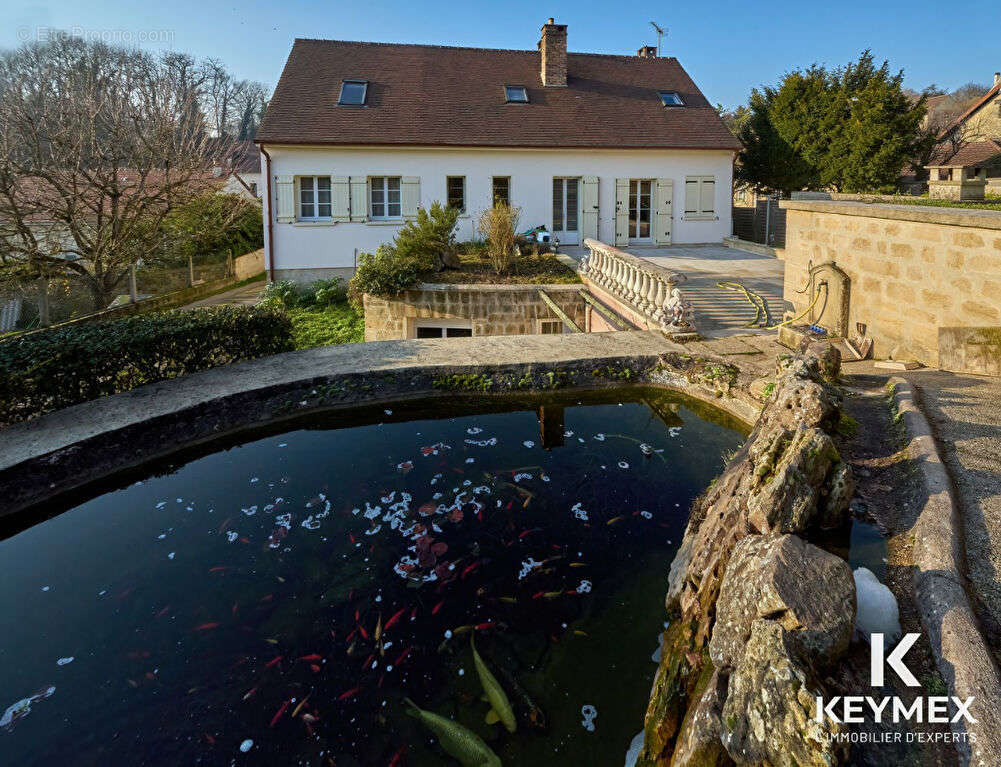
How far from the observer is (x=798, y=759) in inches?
84.7

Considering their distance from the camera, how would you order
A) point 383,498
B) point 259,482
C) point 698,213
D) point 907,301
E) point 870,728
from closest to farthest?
point 870,728
point 383,498
point 259,482
point 907,301
point 698,213

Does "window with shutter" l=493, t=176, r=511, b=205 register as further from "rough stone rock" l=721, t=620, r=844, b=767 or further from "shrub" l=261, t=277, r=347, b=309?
"rough stone rock" l=721, t=620, r=844, b=767

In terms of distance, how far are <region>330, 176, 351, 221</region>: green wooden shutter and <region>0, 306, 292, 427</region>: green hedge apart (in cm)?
920

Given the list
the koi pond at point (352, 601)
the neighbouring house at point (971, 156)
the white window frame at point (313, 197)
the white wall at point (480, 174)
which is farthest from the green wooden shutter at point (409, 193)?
the koi pond at point (352, 601)

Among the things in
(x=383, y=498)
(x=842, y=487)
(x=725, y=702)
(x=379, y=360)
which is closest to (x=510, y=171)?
(x=379, y=360)

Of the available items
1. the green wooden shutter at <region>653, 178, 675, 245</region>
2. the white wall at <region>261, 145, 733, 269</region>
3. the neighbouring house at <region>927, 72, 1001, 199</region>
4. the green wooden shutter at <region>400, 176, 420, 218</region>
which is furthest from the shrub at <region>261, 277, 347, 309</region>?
the neighbouring house at <region>927, 72, 1001, 199</region>

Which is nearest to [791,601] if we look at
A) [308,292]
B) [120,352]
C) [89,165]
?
[120,352]

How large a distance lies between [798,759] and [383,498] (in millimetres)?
3343

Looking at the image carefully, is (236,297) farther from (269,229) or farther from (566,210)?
(566,210)

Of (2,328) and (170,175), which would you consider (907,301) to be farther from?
(2,328)

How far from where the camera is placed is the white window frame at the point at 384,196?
56.3 ft

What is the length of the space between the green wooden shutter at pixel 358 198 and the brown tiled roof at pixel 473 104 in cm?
95

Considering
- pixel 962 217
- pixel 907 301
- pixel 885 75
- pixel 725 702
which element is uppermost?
pixel 885 75

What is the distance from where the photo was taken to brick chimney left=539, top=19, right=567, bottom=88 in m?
19.0
